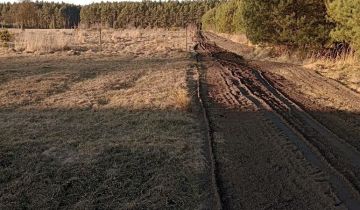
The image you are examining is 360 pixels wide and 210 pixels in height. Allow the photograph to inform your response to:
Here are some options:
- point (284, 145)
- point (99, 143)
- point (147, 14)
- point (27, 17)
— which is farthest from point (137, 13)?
point (284, 145)

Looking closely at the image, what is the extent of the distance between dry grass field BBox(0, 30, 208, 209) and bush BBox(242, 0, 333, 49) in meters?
8.97

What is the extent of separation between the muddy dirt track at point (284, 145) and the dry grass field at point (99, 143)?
1.70 feet

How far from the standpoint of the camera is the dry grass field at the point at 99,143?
229 inches

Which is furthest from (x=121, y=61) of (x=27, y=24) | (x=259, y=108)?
(x=27, y=24)

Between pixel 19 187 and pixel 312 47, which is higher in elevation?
pixel 312 47

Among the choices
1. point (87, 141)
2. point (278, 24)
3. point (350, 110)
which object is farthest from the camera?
point (278, 24)

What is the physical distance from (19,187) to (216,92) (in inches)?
315

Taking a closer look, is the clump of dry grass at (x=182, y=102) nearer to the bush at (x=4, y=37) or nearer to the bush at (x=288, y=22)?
the bush at (x=288, y=22)

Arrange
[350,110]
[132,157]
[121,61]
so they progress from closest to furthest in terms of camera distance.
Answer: [132,157] → [350,110] → [121,61]

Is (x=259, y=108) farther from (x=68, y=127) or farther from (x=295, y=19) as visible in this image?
(x=295, y=19)

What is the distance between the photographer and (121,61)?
21.3 m

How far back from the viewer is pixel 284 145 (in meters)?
7.70

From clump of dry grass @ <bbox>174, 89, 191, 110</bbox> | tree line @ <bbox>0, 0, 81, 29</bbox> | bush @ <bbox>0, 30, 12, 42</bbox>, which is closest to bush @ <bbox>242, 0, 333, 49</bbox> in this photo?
clump of dry grass @ <bbox>174, 89, 191, 110</bbox>

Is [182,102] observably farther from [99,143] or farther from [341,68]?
[341,68]
